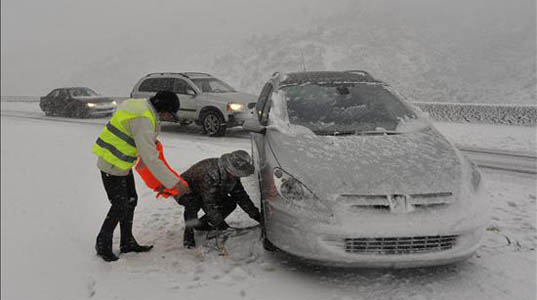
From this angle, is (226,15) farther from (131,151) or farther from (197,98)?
(131,151)

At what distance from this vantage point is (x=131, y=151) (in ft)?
11.7

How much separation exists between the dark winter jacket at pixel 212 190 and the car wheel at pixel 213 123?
6.86m

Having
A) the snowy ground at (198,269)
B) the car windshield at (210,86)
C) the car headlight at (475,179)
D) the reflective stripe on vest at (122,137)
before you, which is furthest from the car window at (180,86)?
the car headlight at (475,179)

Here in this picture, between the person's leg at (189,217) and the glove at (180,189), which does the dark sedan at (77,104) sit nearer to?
the person's leg at (189,217)

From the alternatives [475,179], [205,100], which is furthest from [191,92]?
[475,179]

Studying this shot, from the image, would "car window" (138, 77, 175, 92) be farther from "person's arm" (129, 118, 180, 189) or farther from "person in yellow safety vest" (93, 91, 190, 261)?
"person's arm" (129, 118, 180, 189)

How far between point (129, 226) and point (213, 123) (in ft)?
23.7

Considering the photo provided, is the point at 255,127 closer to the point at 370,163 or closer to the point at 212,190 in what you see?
the point at 212,190

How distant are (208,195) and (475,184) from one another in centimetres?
226

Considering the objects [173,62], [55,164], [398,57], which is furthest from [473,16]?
[55,164]

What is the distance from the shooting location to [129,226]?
13.0ft

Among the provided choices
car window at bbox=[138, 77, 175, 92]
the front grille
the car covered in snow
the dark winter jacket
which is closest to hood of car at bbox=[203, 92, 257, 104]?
car window at bbox=[138, 77, 175, 92]

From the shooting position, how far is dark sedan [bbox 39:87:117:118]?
16828mm

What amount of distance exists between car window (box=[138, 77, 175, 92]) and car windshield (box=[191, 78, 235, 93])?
71 cm
